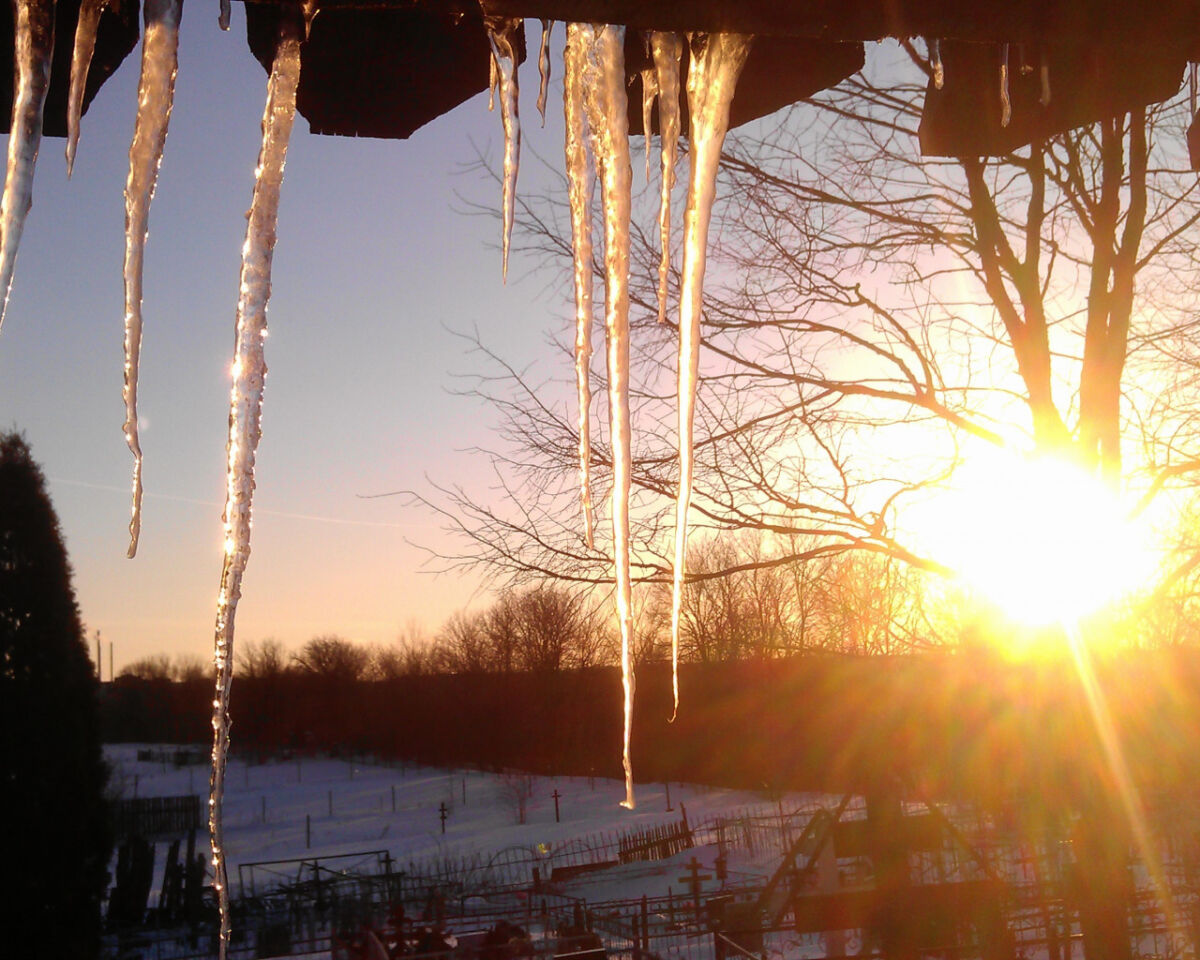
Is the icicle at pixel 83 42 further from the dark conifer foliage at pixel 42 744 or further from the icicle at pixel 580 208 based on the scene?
the dark conifer foliage at pixel 42 744

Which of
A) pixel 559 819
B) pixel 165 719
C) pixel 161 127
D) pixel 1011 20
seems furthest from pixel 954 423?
pixel 165 719

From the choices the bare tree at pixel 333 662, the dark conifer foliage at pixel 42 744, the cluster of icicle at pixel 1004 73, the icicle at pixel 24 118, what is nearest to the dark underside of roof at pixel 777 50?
the cluster of icicle at pixel 1004 73

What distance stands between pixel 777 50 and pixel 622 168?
407mm

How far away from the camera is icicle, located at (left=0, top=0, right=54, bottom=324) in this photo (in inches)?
48.1

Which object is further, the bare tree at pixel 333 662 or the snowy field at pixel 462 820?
the bare tree at pixel 333 662

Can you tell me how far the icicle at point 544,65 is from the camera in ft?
4.79

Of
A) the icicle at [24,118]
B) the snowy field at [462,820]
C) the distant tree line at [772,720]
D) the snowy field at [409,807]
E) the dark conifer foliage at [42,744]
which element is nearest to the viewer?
the icicle at [24,118]

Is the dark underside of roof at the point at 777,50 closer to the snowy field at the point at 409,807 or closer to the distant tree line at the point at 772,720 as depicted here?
the distant tree line at the point at 772,720

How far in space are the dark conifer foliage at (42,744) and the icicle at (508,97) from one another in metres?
10.0

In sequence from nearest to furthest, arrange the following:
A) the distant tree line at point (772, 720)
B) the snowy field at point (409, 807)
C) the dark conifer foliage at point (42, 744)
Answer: the distant tree line at point (772, 720) < the dark conifer foliage at point (42, 744) < the snowy field at point (409, 807)

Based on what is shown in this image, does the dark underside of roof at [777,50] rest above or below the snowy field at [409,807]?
above

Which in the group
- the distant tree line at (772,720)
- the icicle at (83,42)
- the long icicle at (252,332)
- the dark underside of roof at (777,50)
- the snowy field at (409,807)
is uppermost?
the dark underside of roof at (777,50)

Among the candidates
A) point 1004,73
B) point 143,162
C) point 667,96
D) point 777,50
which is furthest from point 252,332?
point 1004,73

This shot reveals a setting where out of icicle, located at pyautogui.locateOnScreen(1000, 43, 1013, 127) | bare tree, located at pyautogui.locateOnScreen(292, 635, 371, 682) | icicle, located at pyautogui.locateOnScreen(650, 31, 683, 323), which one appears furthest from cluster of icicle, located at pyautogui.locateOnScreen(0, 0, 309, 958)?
bare tree, located at pyautogui.locateOnScreen(292, 635, 371, 682)
